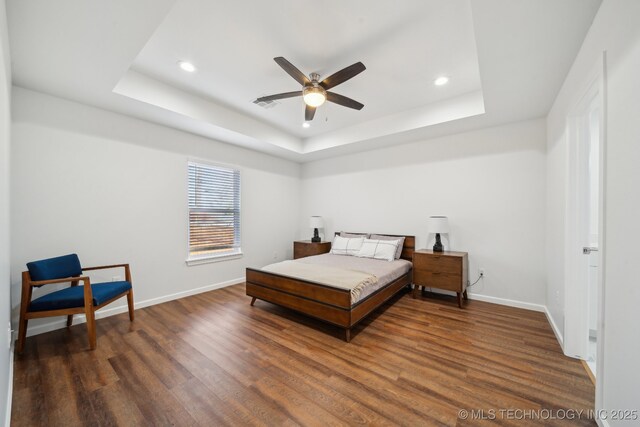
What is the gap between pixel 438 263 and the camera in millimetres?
3455

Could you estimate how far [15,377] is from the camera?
74.6 inches

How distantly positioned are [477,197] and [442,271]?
48.9 inches

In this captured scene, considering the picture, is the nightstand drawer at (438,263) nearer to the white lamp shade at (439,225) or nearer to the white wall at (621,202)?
the white lamp shade at (439,225)

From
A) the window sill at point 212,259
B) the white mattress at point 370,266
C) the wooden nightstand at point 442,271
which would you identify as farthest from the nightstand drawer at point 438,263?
the window sill at point 212,259

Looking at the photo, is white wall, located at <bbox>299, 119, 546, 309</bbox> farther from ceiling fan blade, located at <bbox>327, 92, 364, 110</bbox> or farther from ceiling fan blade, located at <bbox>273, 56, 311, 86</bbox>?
ceiling fan blade, located at <bbox>273, 56, 311, 86</bbox>

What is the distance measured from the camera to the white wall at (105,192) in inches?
101

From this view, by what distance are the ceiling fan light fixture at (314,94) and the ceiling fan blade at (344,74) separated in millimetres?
60

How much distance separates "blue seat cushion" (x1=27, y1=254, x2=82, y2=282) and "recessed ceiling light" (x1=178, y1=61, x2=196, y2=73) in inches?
94.1

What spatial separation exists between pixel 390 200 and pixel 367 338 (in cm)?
260

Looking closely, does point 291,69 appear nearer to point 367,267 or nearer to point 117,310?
point 367,267

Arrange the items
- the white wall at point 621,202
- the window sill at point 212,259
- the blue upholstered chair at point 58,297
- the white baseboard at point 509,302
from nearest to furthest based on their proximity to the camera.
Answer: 1. the white wall at point 621,202
2. the blue upholstered chair at point 58,297
3. the white baseboard at point 509,302
4. the window sill at point 212,259

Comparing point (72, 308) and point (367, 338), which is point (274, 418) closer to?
point (367, 338)

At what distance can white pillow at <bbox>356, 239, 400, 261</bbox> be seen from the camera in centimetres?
394

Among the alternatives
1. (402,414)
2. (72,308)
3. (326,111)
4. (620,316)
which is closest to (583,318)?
(620,316)
